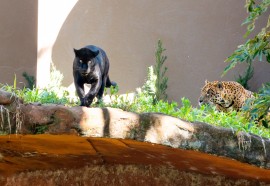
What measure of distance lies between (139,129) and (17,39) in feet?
21.7

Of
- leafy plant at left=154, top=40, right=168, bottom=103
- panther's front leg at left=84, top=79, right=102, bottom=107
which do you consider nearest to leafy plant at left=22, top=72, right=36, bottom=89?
leafy plant at left=154, top=40, right=168, bottom=103

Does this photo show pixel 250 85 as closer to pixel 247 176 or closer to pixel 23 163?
pixel 247 176

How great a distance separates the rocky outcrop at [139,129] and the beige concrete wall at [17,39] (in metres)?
6.13

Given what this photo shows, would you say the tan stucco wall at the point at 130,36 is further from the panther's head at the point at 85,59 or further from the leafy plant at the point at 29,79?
the panther's head at the point at 85,59

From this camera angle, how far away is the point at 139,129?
439 centimetres

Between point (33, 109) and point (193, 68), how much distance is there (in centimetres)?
671

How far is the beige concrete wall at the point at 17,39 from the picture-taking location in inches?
407

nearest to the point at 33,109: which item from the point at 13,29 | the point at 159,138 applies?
the point at 159,138

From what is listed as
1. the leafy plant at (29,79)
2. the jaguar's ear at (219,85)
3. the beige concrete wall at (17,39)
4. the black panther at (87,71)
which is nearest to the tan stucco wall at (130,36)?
the beige concrete wall at (17,39)

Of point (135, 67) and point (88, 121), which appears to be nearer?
point (88, 121)

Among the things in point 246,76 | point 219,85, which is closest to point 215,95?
point 219,85

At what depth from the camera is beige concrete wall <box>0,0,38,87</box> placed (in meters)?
10.3

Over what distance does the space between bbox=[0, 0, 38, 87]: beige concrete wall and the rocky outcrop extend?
6.13 m

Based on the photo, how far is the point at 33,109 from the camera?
415cm
